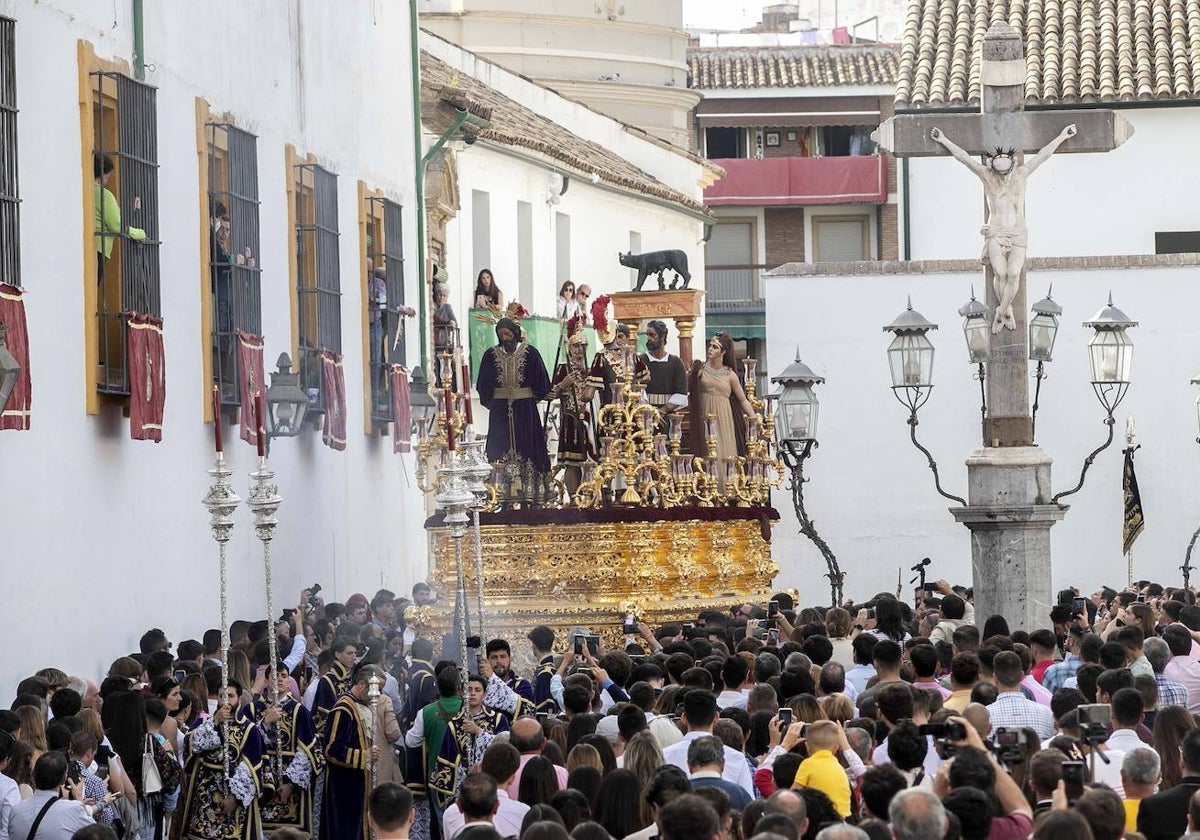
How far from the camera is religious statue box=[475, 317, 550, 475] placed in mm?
18672

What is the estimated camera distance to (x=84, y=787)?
34.3 feet

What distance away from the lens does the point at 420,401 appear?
23828mm

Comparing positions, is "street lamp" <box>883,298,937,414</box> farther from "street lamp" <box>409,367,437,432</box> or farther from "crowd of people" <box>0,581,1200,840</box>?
"street lamp" <box>409,367,437,432</box>

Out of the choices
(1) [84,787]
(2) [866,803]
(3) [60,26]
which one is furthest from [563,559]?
(2) [866,803]

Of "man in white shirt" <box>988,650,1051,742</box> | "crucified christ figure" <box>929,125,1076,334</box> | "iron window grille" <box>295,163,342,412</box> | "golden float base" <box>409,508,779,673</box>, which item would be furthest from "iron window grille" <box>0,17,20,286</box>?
"iron window grille" <box>295,163,342,412</box>

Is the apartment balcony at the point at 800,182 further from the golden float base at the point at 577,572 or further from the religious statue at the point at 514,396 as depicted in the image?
the golden float base at the point at 577,572

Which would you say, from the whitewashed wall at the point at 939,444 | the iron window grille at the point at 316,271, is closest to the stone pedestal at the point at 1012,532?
the iron window grille at the point at 316,271

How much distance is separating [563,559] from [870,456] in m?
8.99

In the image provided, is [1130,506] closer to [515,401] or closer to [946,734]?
[515,401]

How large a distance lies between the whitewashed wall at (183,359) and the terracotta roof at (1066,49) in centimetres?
922

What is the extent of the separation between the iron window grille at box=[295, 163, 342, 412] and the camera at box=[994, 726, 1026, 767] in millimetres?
13101

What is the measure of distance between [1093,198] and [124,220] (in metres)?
18.8

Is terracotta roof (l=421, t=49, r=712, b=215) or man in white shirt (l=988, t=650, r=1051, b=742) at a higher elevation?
terracotta roof (l=421, t=49, r=712, b=215)

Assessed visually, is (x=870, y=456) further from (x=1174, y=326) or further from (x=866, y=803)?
(x=866, y=803)
